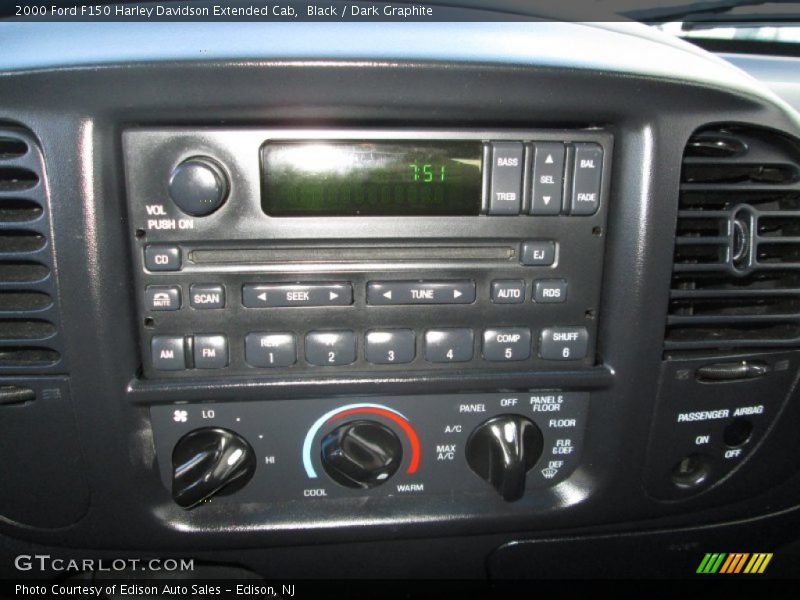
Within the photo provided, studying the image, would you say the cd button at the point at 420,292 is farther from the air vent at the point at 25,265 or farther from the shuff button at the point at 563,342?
the air vent at the point at 25,265

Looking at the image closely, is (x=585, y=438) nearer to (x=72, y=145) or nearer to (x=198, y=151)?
(x=198, y=151)

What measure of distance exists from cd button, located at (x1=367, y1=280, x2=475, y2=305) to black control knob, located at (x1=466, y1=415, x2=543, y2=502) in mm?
219

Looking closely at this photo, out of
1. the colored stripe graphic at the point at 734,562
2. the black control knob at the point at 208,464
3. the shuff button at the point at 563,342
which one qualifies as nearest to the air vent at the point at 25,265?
the black control knob at the point at 208,464

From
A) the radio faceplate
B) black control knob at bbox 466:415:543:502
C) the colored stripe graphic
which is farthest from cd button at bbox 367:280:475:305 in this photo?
the colored stripe graphic

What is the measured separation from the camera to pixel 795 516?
49.5 inches

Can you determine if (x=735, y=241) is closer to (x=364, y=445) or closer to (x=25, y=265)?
(x=364, y=445)

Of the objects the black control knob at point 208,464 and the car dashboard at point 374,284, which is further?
the black control knob at point 208,464

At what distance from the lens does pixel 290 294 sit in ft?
3.01

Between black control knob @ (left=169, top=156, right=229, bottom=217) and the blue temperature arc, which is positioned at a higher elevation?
black control knob @ (left=169, top=156, right=229, bottom=217)

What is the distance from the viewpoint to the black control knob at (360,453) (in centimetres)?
99

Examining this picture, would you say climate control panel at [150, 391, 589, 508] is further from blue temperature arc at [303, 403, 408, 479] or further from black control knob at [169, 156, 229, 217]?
black control knob at [169, 156, 229, 217]

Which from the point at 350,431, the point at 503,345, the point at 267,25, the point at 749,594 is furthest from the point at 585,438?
the point at 267,25

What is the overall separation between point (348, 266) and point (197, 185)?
8.9 inches

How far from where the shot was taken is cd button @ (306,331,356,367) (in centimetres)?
94
